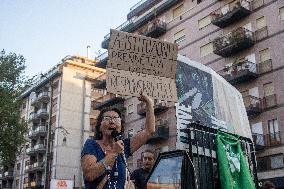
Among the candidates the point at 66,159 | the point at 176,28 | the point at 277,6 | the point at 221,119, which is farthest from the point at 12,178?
the point at 221,119

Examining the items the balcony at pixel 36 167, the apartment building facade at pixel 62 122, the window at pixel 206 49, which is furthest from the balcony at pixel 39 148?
the window at pixel 206 49

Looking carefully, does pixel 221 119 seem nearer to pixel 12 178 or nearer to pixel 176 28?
pixel 176 28

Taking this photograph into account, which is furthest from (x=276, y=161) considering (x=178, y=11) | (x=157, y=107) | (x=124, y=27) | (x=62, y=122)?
(x=62, y=122)

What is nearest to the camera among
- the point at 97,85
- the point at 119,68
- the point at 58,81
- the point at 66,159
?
the point at 119,68

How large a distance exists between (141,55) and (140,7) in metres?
35.3

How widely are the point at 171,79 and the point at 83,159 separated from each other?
1599 mm

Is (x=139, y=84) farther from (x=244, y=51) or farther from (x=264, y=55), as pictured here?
(x=244, y=51)

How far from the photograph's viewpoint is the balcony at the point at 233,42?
27.0m

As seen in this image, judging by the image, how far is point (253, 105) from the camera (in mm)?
25844

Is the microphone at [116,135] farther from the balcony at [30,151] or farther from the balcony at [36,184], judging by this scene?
the balcony at [30,151]

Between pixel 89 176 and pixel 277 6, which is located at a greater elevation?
pixel 277 6

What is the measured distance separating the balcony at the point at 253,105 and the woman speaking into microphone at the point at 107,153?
22.9 metres

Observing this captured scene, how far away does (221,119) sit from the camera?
230 inches

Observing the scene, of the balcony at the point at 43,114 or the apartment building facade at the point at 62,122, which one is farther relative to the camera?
the balcony at the point at 43,114
